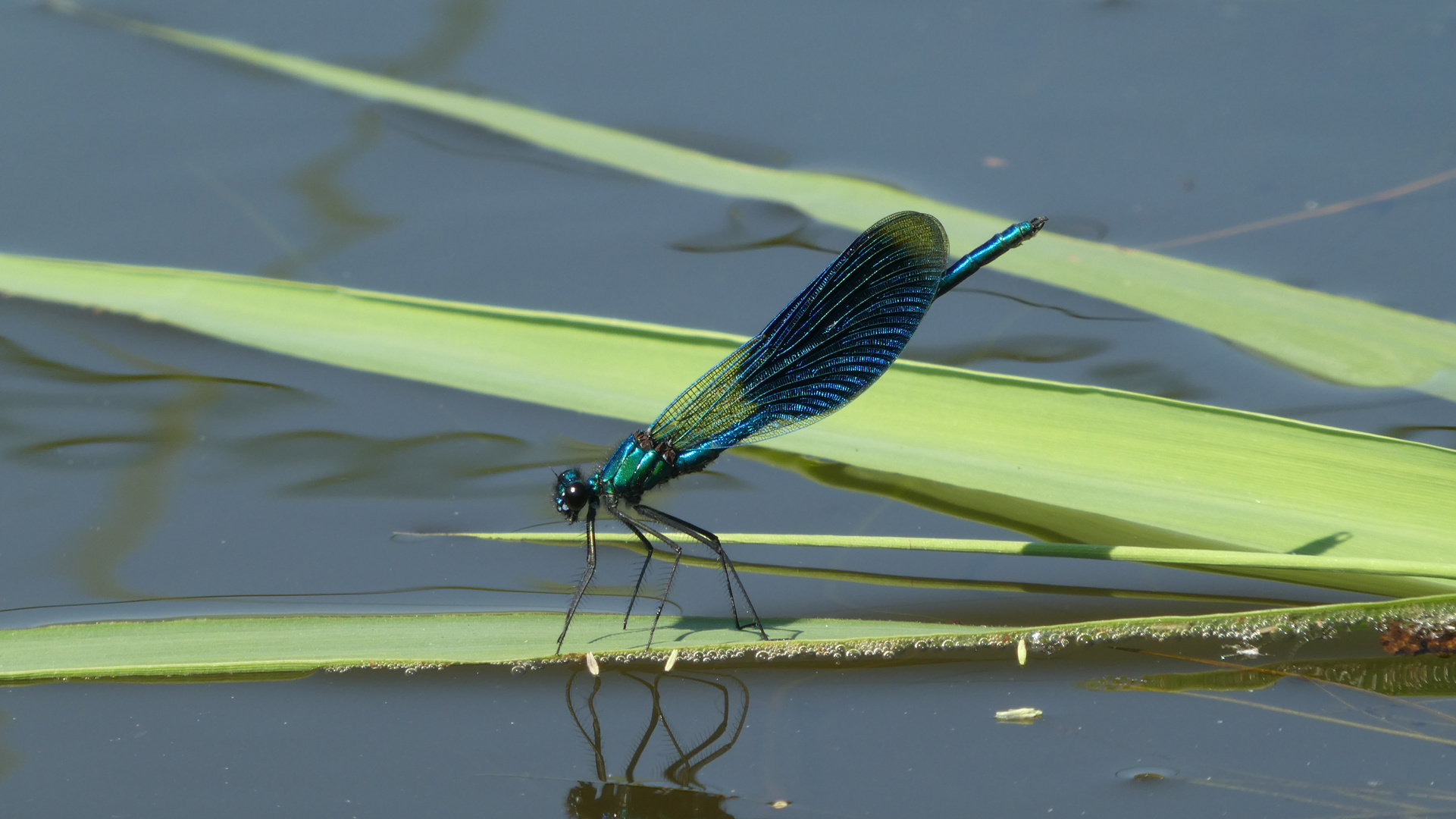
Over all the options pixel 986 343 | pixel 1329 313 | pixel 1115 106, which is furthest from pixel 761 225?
pixel 1329 313

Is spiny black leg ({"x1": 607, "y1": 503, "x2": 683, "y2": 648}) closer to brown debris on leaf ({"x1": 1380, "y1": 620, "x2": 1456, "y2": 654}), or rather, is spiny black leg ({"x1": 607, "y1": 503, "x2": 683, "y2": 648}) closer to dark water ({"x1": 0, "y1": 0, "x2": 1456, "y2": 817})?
dark water ({"x1": 0, "y1": 0, "x2": 1456, "y2": 817})

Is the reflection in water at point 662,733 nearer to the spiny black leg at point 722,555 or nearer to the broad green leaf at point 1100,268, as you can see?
the spiny black leg at point 722,555

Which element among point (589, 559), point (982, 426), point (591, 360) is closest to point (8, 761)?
point (589, 559)

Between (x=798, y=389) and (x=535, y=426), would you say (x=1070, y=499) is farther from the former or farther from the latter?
(x=535, y=426)

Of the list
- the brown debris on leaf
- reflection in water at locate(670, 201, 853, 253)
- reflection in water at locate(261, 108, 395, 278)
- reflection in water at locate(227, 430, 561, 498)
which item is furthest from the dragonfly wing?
reflection in water at locate(261, 108, 395, 278)

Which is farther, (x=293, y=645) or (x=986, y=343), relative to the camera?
(x=986, y=343)

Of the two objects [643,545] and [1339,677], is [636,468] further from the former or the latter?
[1339,677]
